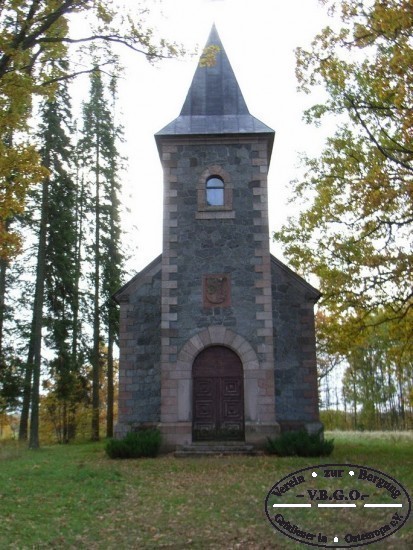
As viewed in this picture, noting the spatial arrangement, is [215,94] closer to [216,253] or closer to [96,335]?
[216,253]

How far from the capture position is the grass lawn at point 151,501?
24.6 ft

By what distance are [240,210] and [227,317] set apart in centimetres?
309

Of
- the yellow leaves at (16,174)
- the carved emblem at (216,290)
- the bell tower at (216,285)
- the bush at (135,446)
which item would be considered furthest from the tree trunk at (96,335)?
the yellow leaves at (16,174)

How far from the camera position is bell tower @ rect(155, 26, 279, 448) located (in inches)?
607

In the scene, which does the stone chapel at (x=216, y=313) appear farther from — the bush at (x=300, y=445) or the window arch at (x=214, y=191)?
the bush at (x=300, y=445)

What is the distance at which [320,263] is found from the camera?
19.4 meters

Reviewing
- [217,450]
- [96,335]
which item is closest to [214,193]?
[217,450]

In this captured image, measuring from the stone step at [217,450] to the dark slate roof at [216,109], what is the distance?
341 inches

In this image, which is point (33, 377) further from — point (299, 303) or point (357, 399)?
point (357, 399)

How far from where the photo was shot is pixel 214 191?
55.9 feet

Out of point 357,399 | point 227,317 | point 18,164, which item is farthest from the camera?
point 357,399

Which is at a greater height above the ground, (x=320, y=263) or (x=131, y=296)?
(x=320, y=263)

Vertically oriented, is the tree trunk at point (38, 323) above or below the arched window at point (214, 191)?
below

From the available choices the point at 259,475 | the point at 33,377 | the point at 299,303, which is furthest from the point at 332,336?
the point at 33,377
